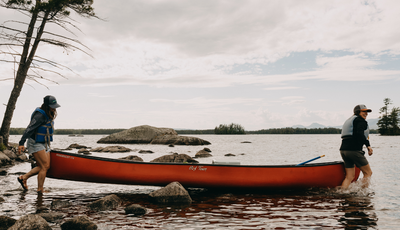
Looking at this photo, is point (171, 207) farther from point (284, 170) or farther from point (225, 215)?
point (284, 170)

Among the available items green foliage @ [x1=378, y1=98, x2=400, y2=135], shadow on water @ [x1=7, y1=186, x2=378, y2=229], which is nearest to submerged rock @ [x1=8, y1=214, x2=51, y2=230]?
shadow on water @ [x1=7, y1=186, x2=378, y2=229]

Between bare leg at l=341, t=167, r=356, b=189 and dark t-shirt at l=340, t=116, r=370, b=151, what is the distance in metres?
→ 0.72

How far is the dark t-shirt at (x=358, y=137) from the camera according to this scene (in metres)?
6.47

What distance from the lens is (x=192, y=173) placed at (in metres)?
7.17

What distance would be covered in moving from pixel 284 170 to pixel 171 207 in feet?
10.6

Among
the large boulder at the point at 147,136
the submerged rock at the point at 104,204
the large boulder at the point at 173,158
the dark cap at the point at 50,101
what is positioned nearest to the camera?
the submerged rock at the point at 104,204

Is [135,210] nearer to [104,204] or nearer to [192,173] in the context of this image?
[104,204]

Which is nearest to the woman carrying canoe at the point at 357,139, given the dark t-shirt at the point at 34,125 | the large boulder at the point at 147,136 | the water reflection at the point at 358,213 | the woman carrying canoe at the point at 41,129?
the water reflection at the point at 358,213

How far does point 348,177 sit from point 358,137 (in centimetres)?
126

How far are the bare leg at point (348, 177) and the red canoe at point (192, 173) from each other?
0.57 feet

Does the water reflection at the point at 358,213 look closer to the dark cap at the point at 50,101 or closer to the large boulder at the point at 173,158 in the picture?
the dark cap at the point at 50,101

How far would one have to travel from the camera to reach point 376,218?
17.0 feet

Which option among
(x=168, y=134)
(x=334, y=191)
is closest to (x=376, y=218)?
(x=334, y=191)

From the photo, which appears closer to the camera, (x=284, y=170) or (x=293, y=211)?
(x=293, y=211)
